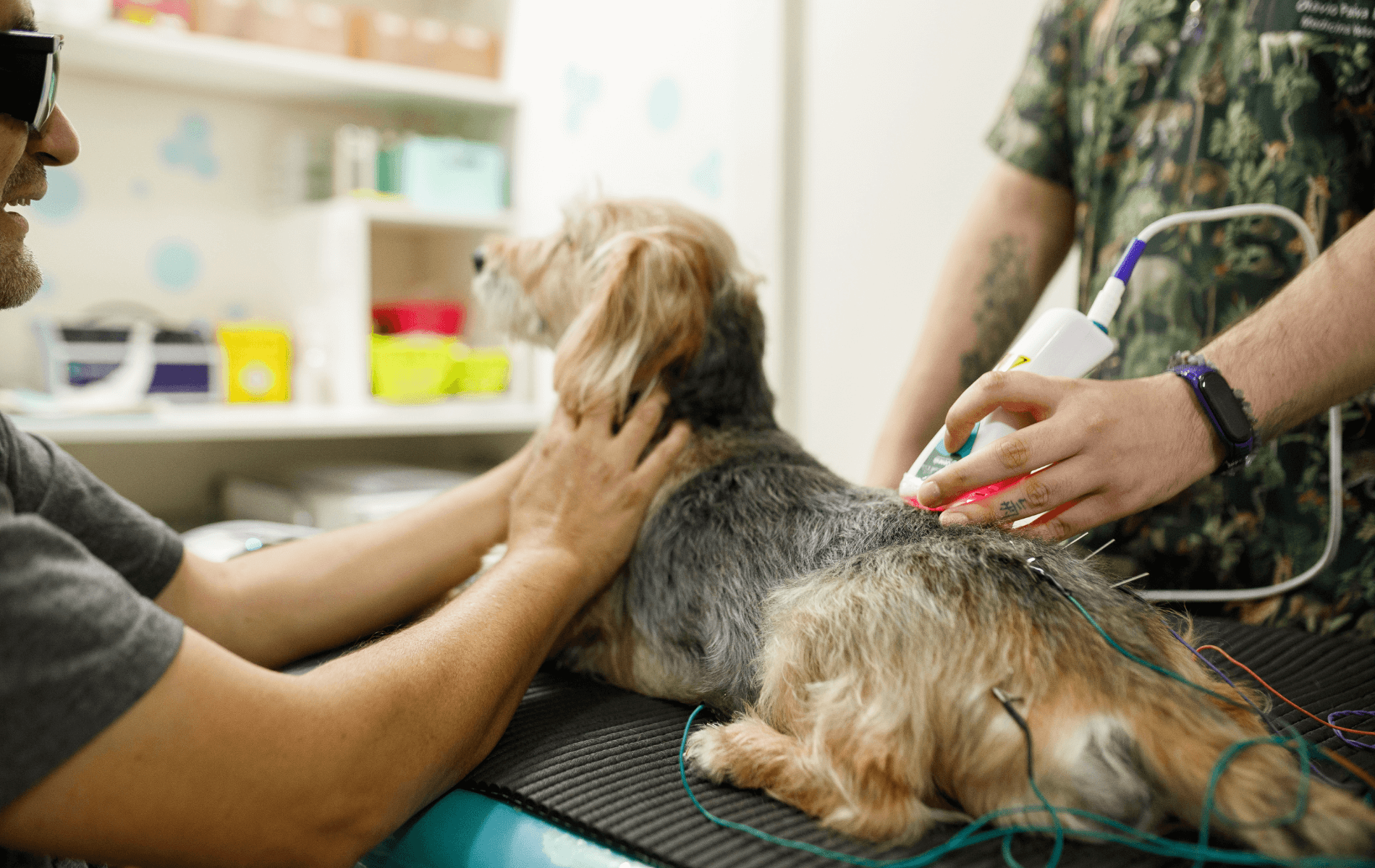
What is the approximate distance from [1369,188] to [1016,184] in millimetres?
489

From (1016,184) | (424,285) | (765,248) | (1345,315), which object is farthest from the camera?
(424,285)

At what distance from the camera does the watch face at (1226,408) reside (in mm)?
882

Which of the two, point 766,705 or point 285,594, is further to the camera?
point 285,594

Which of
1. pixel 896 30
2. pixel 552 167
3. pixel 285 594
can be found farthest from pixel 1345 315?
pixel 552 167

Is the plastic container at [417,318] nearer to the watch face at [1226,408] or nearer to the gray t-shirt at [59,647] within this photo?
the gray t-shirt at [59,647]

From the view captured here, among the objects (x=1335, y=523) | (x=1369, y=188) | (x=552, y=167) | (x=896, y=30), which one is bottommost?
(x=1335, y=523)

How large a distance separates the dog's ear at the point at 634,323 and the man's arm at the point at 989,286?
0.41m

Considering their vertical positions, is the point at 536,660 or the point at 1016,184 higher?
the point at 1016,184

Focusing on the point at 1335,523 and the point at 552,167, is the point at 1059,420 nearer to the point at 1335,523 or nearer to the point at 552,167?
the point at 1335,523

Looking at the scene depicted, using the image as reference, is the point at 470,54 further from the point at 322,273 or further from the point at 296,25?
the point at 322,273

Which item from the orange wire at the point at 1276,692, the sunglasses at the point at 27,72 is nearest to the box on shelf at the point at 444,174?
the sunglasses at the point at 27,72

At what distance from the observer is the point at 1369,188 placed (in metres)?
1.20

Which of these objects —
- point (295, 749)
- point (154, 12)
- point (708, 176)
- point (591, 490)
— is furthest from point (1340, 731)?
point (154, 12)

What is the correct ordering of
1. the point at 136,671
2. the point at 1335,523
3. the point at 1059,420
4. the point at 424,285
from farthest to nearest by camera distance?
the point at 424,285
the point at 1335,523
the point at 1059,420
the point at 136,671
